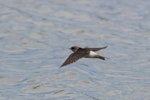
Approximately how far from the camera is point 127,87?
59.7 feet

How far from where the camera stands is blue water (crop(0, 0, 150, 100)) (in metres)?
17.9

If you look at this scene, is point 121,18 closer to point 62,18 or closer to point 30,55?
point 62,18

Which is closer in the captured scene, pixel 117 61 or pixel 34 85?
pixel 34 85

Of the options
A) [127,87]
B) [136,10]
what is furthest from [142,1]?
[127,87]

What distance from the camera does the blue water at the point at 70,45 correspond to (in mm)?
17859

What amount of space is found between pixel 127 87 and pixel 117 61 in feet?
10.1

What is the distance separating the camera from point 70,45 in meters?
22.8

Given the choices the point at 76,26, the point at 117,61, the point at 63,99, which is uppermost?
the point at 76,26

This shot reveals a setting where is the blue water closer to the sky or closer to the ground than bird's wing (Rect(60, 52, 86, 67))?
closer to the sky

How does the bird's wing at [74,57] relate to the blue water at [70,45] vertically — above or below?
below

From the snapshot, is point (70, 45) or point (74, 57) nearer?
point (74, 57)

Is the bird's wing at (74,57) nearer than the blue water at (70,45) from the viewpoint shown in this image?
Yes

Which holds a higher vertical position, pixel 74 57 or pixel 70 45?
pixel 70 45

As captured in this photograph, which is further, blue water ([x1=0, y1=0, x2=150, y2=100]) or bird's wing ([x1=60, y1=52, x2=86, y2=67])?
blue water ([x1=0, y1=0, x2=150, y2=100])
